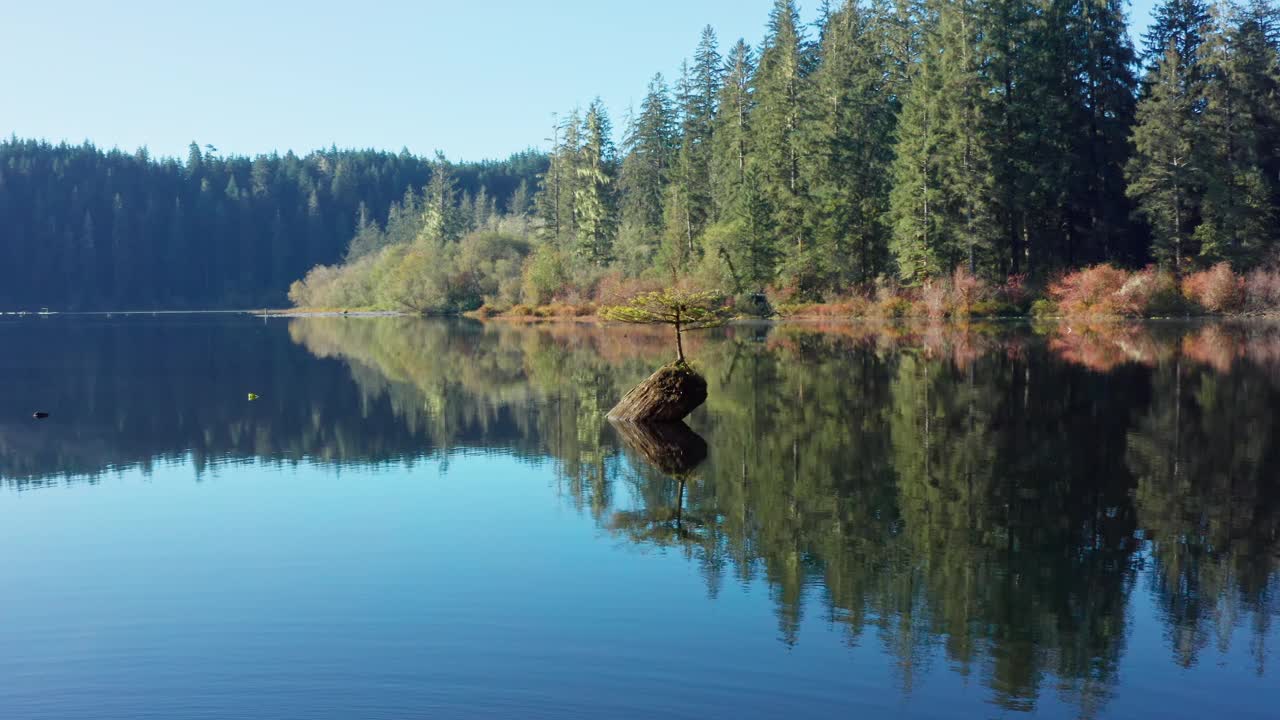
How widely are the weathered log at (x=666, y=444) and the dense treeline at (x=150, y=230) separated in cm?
14923

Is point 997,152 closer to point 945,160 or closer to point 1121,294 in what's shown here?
point 945,160

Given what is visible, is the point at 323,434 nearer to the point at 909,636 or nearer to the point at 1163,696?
the point at 909,636

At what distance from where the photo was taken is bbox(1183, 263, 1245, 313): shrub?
183 ft

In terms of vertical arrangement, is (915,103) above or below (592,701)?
above

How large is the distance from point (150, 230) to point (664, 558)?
187 meters

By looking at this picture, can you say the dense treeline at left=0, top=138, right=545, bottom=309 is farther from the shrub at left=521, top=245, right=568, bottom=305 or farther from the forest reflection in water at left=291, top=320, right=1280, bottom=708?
the forest reflection in water at left=291, top=320, right=1280, bottom=708

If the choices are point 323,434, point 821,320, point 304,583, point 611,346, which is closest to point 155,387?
point 323,434

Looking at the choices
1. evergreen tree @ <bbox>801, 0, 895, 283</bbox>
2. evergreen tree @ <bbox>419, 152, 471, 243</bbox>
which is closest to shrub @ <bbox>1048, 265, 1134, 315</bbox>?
evergreen tree @ <bbox>801, 0, 895, 283</bbox>

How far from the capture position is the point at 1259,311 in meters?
56.1

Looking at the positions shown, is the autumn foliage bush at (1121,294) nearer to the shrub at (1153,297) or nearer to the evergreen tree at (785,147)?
the shrub at (1153,297)

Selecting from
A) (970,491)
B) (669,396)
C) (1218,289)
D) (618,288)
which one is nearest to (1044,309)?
(1218,289)

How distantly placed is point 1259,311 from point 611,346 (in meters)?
35.2

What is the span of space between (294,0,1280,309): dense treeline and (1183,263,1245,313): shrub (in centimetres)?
163

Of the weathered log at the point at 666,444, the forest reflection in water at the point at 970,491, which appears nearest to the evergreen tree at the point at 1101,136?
the forest reflection in water at the point at 970,491
